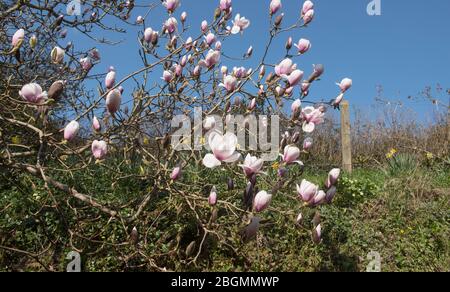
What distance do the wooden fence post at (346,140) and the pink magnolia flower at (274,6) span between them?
439 cm

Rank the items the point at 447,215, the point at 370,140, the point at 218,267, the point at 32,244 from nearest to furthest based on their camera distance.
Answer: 1. the point at 218,267
2. the point at 32,244
3. the point at 447,215
4. the point at 370,140

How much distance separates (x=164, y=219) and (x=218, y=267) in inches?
22.7

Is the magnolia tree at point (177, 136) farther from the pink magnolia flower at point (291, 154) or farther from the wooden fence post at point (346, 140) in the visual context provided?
the wooden fence post at point (346, 140)

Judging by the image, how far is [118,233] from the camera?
300 cm

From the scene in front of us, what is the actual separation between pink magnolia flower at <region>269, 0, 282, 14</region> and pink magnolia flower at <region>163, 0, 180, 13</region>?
0.68 metres

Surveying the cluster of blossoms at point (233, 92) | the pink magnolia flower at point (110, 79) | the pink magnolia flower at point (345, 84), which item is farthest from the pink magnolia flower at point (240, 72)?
the pink magnolia flower at point (110, 79)

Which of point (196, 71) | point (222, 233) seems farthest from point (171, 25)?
point (222, 233)

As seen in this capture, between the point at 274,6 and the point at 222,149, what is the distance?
1.33 m

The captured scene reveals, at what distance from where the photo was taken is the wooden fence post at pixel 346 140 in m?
6.88

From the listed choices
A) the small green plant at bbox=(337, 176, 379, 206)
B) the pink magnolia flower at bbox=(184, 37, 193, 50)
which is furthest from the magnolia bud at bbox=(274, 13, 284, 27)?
the small green plant at bbox=(337, 176, 379, 206)

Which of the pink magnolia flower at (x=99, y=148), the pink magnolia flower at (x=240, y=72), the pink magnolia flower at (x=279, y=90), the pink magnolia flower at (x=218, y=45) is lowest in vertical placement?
the pink magnolia flower at (x=99, y=148)

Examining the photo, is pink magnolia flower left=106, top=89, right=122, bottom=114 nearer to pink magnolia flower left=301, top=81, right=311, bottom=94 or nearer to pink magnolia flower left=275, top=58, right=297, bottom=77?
pink magnolia flower left=275, top=58, right=297, bottom=77
